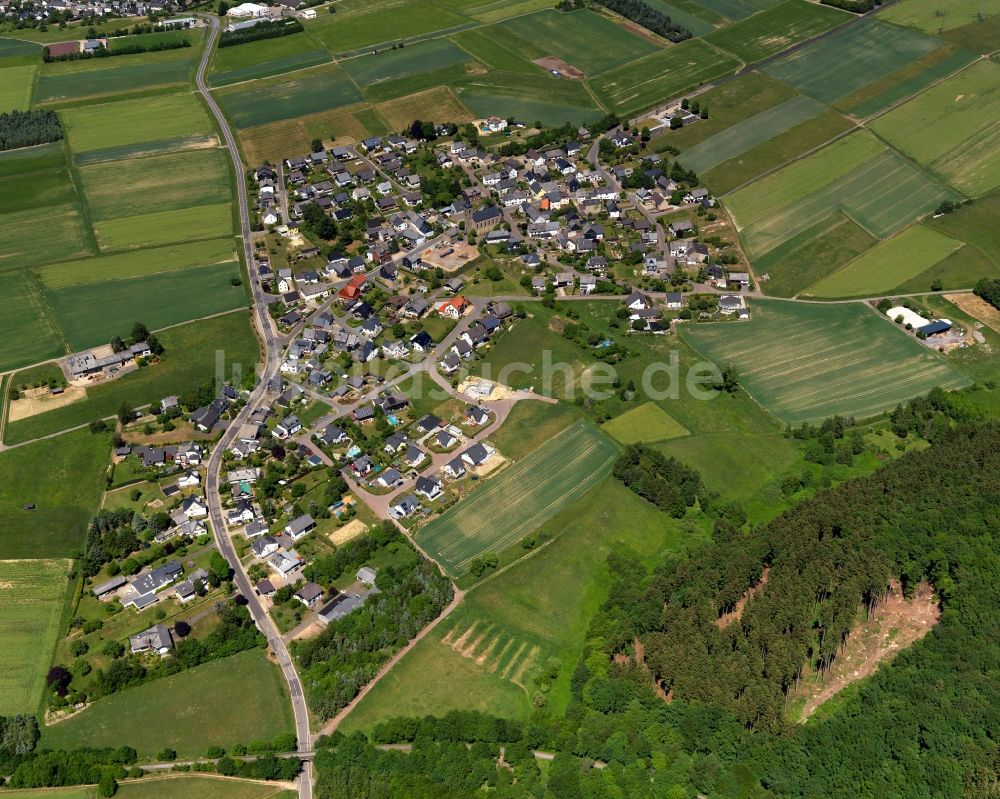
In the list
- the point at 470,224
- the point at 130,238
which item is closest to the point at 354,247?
the point at 470,224

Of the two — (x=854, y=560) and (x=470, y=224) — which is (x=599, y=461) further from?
(x=470, y=224)

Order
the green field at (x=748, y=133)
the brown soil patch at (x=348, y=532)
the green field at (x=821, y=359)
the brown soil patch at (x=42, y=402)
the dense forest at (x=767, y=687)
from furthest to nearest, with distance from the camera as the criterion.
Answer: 1. the green field at (x=748, y=133)
2. the brown soil patch at (x=42, y=402)
3. the green field at (x=821, y=359)
4. the brown soil patch at (x=348, y=532)
5. the dense forest at (x=767, y=687)

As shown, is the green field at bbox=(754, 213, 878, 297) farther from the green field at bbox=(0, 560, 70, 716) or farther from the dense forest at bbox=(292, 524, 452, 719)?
the green field at bbox=(0, 560, 70, 716)

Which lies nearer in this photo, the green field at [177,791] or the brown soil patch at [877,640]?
the green field at [177,791]

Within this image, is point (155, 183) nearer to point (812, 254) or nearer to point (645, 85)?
point (645, 85)

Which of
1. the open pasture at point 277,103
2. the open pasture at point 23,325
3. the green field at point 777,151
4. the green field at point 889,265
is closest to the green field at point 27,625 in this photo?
the open pasture at point 23,325

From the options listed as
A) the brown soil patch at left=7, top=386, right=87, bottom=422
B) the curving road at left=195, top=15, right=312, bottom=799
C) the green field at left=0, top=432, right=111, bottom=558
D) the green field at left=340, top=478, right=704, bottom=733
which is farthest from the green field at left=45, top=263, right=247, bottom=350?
the green field at left=340, top=478, right=704, bottom=733

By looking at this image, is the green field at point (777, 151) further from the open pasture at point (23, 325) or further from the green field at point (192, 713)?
the green field at point (192, 713)
